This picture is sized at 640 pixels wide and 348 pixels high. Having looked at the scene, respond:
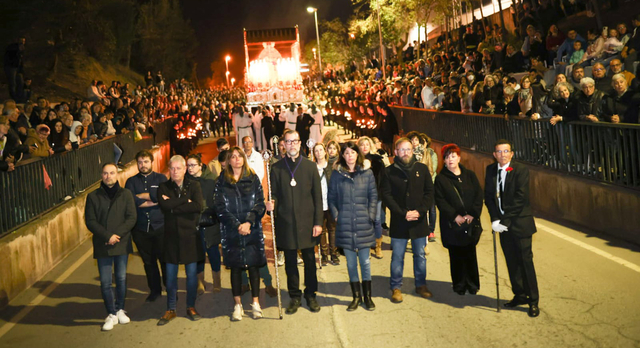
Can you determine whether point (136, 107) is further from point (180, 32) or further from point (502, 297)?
point (180, 32)

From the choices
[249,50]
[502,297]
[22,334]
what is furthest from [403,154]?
[249,50]

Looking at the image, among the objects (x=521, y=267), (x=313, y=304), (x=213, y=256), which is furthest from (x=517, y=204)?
(x=213, y=256)

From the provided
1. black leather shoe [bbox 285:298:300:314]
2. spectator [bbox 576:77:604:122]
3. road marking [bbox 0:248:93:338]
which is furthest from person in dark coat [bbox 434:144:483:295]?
road marking [bbox 0:248:93:338]

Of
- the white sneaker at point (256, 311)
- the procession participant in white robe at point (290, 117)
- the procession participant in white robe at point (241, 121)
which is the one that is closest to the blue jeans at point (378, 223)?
the white sneaker at point (256, 311)

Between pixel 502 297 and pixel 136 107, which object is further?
pixel 136 107

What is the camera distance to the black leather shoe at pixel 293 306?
768cm

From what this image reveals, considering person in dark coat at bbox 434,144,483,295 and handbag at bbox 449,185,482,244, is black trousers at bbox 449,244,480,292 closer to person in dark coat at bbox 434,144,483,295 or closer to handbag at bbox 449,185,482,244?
person in dark coat at bbox 434,144,483,295

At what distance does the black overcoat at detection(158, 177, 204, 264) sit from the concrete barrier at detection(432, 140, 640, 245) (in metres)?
5.72

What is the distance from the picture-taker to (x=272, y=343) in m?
6.64

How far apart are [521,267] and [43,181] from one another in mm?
7906

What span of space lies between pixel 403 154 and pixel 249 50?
33571mm

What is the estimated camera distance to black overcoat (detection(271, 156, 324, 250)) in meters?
7.65

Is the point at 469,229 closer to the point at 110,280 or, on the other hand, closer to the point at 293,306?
the point at 293,306

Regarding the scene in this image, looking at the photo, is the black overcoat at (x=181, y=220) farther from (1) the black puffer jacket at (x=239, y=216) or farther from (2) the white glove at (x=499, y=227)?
(2) the white glove at (x=499, y=227)
